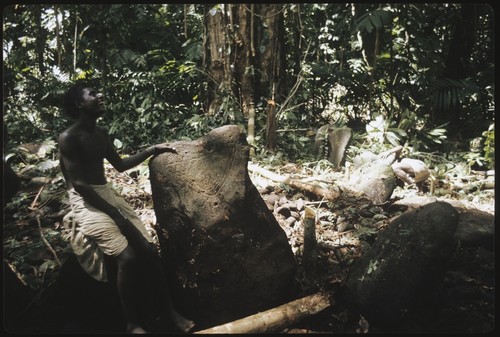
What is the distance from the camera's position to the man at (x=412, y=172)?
602 centimetres

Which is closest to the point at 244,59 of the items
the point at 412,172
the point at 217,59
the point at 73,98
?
the point at 217,59

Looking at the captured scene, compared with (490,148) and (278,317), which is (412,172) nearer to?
(490,148)

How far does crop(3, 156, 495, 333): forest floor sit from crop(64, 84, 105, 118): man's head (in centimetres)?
134

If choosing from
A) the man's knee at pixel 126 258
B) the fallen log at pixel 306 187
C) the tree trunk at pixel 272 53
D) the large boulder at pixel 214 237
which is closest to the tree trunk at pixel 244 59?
the tree trunk at pixel 272 53

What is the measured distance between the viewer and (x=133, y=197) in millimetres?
5293

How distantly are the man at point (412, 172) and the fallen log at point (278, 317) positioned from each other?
3.39 m

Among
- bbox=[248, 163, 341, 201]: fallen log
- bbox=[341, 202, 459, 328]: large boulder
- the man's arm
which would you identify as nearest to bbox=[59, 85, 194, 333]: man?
the man's arm

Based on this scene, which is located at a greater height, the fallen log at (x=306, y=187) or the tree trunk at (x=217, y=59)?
the tree trunk at (x=217, y=59)

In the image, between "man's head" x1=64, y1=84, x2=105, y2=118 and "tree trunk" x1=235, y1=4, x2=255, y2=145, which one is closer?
"man's head" x1=64, y1=84, x2=105, y2=118

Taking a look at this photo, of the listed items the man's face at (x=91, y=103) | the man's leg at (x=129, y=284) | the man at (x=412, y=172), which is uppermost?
the man's face at (x=91, y=103)

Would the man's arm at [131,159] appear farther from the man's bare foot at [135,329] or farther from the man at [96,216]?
the man's bare foot at [135,329]

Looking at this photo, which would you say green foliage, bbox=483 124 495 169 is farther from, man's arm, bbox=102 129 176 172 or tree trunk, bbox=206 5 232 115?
man's arm, bbox=102 129 176 172

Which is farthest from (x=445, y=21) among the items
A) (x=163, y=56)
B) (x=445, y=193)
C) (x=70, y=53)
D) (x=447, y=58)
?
(x=70, y=53)

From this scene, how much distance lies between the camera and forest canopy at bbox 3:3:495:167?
7.40 metres
